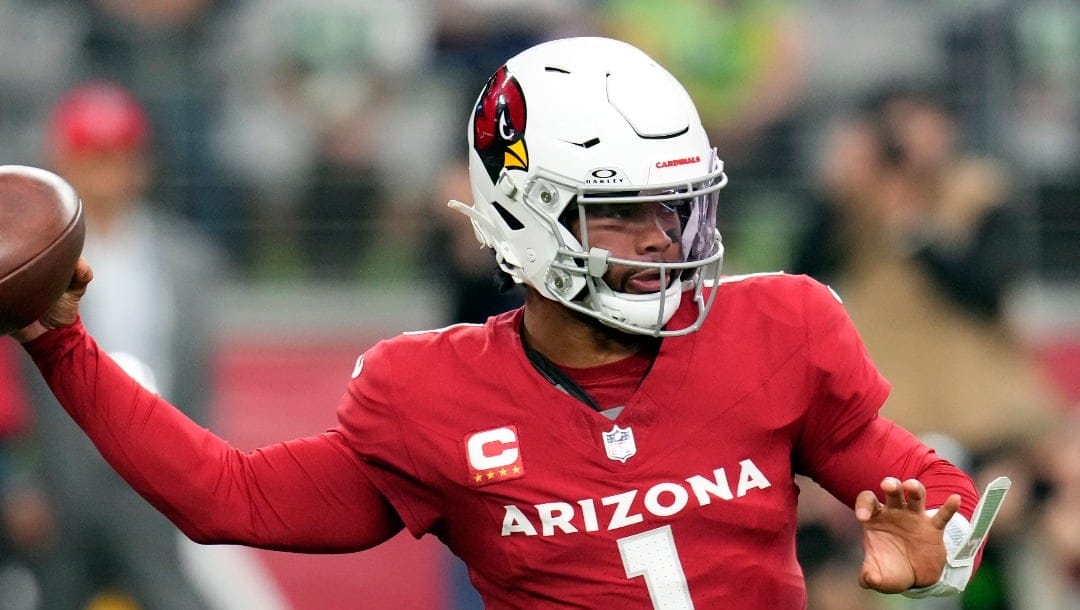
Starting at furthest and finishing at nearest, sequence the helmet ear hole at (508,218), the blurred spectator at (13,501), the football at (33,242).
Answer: the blurred spectator at (13,501) → the helmet ear hole at (508,218) → the football at (33,242)

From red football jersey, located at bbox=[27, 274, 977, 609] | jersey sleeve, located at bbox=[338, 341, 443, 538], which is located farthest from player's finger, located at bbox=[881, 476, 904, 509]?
jersey sleeve, located at bbox=[338, 341, 443, 538]

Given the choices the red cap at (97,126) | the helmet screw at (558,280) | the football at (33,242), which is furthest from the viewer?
the red cap at (97,126)

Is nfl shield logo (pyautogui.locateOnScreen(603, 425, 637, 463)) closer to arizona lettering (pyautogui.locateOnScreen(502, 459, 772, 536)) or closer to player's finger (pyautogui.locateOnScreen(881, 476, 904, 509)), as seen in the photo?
arizona lettering (pyautogui.locateOnScreen(502, 459, 772, 536))

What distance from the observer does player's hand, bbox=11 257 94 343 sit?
9.52 feet

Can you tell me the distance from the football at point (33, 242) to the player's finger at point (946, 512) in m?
1.40

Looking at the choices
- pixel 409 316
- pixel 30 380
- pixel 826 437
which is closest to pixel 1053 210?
pixel 409 316

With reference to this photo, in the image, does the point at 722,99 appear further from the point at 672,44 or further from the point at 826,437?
the point at 826,437

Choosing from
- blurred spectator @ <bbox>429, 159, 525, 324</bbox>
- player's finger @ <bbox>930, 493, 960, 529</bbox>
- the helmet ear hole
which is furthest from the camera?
blurred spectator @ <bbox>429, 159, 525, 324</bbox>

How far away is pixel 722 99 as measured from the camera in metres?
6.90

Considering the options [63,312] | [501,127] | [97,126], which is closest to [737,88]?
[97,126]

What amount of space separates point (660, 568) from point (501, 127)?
785 mm

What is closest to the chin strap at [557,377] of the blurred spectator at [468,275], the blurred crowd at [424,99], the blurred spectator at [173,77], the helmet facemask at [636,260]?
the helmet facemask at [636,260]

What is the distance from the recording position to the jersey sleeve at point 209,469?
2932 millimetres

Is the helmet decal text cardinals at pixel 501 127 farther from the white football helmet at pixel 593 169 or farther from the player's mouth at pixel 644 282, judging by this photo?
the player's mouth at pixel 644 282
